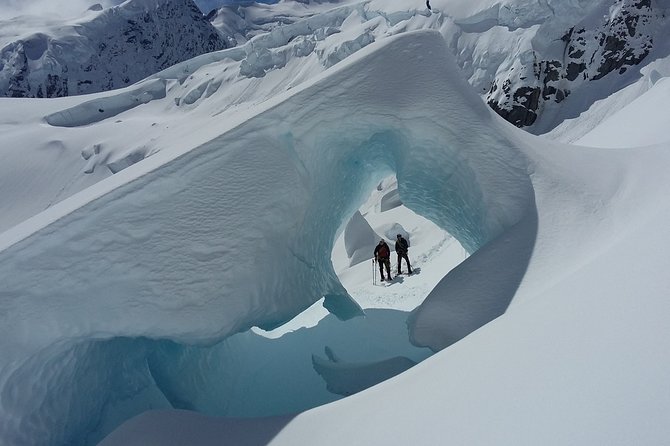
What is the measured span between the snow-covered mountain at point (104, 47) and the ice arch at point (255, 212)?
7335 centimetres

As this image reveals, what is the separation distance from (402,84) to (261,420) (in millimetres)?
3060

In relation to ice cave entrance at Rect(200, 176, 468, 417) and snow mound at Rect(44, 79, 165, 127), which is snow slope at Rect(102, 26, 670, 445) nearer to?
ice cave entrance at Rect(200, 176, 468, 417)

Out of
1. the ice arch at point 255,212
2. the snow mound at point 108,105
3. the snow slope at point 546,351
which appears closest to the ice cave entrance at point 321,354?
the ice arch at point 255,212

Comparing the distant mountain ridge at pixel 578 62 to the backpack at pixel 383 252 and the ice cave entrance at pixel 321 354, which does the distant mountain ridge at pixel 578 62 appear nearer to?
the backpack at pixel 383 252

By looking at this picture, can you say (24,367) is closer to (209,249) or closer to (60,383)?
(60,383)

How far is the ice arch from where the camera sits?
3.03 m

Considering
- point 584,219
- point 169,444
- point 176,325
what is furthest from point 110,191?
point 584,219

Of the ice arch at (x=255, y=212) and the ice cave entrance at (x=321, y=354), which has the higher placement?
the ice arch at (x=255, y=212)

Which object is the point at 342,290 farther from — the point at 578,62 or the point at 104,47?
the point at 104,47

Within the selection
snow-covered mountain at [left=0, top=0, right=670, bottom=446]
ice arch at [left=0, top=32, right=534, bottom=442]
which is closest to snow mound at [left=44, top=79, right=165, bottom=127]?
snow-covered mountain at [left=0, top=0, right=670, bottom=446]

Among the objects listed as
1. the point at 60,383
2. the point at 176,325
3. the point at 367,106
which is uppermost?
the point at 367,106

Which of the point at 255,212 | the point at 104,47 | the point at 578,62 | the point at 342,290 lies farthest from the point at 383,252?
the point at 104,47

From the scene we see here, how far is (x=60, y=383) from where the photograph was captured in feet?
10.8

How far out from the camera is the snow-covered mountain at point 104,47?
208ft
